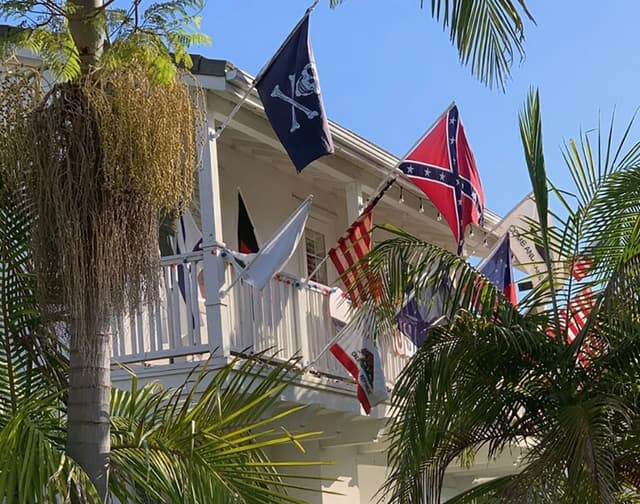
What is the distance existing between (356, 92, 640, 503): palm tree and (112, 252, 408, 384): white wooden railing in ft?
4.27

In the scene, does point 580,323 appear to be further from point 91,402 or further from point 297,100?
point 91,402

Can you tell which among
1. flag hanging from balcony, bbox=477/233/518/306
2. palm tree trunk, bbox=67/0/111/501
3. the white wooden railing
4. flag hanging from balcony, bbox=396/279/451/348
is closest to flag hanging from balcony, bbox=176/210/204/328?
the white wooden railing

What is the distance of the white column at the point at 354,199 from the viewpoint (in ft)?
46.5

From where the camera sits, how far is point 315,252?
16859mm

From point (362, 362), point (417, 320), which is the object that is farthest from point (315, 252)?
point (362, 362)

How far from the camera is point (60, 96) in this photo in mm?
6023

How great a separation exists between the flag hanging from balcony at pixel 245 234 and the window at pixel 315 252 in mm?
2421

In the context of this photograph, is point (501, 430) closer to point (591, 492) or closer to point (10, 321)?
point (591, 492)

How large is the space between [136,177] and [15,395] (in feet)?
5.05

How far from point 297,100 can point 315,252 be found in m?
6.05

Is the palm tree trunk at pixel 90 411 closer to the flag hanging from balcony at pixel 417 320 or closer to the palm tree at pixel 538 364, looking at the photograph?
the palm tree at pixel 538 364

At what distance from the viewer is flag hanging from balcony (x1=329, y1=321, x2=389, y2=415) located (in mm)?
11711

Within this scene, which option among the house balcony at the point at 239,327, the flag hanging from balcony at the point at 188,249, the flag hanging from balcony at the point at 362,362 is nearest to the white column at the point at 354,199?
the house balcony at the point at 239,327

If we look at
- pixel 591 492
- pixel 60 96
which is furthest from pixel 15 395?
pixel 591 492
